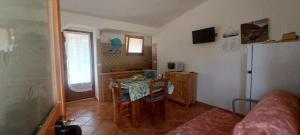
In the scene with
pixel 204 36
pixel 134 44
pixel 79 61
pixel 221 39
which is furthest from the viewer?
pixel 134 44

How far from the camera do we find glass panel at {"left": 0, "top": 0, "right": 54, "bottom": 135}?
1.89ft

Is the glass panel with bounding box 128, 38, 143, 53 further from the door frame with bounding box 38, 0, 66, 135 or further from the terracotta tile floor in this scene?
the door frame with bounding box 38, 0, 66, 135

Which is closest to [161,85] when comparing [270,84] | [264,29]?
[270,84]

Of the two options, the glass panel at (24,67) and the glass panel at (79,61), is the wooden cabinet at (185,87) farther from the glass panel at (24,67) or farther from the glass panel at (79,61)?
the glass panel at (24,67)

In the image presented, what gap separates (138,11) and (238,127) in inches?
125

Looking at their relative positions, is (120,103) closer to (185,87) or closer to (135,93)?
(135,93)

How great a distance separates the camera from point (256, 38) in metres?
2.68

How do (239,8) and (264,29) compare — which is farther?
(239,8)

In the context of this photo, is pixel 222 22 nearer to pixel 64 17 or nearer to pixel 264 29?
pixel 264 29

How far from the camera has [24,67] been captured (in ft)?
2.29

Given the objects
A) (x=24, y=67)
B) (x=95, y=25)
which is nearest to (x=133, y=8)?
(x=95, y=25)

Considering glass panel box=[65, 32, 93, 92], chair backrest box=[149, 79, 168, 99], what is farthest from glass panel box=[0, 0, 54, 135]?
glass panel box=[65, 32, 93, 92]

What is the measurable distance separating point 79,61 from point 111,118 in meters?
2.02

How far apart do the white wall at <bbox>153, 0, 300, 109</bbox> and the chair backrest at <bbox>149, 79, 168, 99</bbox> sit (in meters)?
1.46
